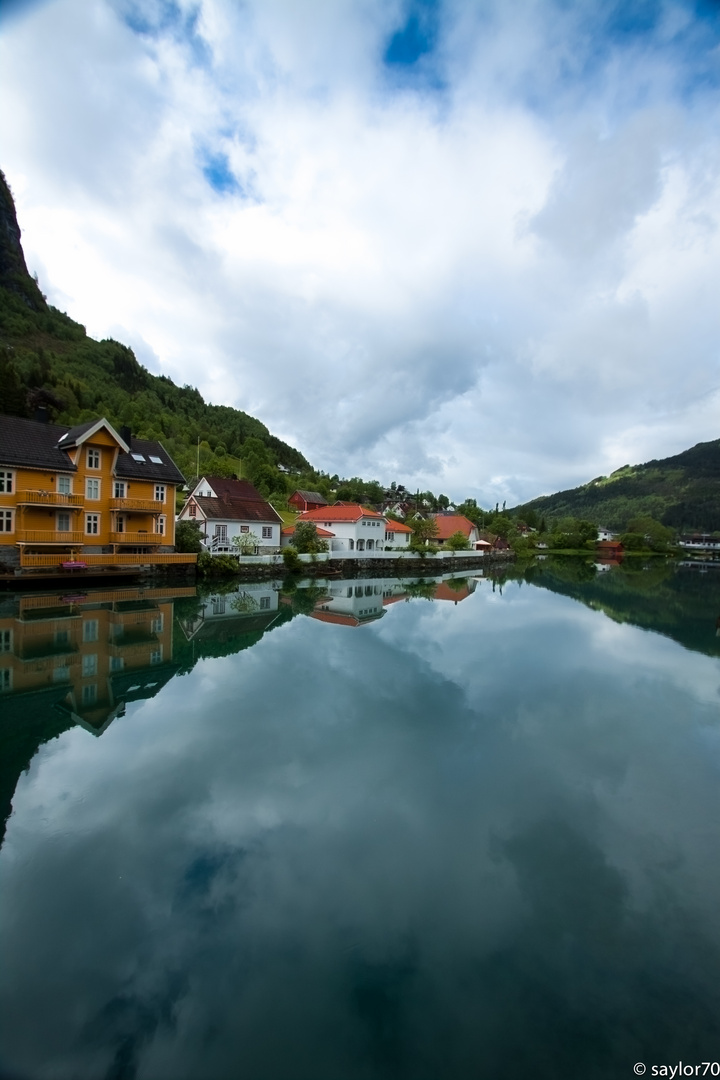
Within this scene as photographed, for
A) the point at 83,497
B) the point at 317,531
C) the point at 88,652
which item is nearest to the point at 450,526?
the point at 317,531

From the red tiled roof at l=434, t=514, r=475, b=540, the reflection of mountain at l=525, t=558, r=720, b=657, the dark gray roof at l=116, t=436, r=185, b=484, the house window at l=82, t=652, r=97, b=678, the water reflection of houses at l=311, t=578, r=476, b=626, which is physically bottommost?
the reflection of mountain at l=525, t=558, r=720, b=657

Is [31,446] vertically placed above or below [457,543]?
above

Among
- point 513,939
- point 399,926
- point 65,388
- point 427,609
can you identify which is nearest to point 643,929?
point 513,939

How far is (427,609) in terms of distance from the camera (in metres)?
23.7

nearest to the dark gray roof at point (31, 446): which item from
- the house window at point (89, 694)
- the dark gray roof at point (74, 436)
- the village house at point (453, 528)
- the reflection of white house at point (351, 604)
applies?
the dark gray roof at point (74, 436)

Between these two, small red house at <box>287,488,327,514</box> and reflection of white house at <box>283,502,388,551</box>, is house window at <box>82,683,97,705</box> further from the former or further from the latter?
small red house at <box>287,488,327,514</box>

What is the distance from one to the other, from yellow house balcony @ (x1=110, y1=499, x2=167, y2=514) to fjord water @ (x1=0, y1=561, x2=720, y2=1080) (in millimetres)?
15957

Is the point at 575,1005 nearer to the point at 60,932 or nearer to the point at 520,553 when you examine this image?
the point at 60,932

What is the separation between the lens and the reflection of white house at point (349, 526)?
44.9 metres

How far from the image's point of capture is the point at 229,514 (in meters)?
36.4

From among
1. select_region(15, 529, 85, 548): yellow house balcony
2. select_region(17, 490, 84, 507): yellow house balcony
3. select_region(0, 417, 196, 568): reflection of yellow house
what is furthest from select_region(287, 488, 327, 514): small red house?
select_region(17, 490, 84, 507): yellow house balcony

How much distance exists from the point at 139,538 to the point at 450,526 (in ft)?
144

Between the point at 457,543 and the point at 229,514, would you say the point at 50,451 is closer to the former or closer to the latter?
the point at 229,514

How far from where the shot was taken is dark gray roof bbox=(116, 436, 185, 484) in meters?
27.6
